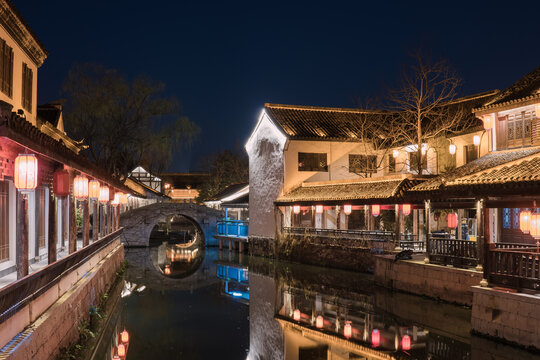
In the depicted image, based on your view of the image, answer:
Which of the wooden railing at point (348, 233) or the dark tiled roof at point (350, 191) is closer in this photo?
the dark tiled roof at point (350, 191)

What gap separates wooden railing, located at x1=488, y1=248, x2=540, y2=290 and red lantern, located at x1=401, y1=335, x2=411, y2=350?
217 cm

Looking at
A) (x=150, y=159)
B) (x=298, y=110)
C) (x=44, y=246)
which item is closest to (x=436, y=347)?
(x=44, y=246)

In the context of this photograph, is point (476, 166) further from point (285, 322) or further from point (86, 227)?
point (86, 227)

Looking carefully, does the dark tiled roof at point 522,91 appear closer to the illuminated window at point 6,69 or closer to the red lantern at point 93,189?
the red lantern at point 93,189

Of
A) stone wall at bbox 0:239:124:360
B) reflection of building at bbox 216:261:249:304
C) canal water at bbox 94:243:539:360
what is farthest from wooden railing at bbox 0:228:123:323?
reflection of building at bbox 216:261:249:304

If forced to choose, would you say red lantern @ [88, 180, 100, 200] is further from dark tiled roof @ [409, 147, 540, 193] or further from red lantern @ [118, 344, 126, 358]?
dark tiled roof @ [409, 147, 540, 193]

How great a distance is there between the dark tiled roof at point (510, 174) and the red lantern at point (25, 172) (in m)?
9.49

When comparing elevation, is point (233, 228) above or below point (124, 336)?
above

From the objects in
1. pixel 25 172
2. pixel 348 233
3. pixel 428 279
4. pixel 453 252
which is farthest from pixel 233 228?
pixel 25 172

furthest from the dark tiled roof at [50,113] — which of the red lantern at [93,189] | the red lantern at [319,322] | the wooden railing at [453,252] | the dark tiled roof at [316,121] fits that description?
the wooden railing at [453,252]

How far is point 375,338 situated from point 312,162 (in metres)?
17.7

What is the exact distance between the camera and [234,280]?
72.8ft

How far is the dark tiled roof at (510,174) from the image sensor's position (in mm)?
11569

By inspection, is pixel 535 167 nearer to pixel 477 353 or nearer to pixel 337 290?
pixel 477 353
